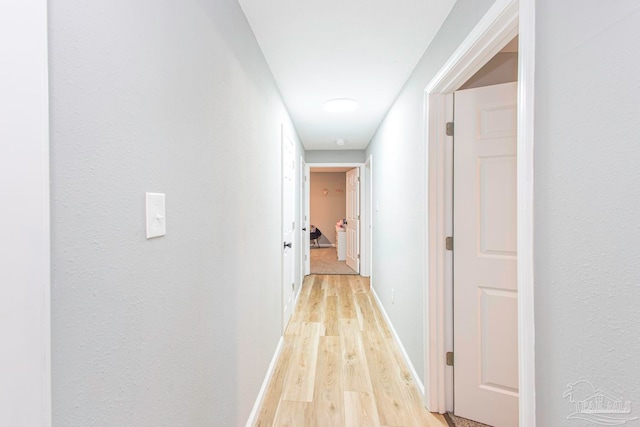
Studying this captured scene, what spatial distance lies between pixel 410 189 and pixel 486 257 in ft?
2.53

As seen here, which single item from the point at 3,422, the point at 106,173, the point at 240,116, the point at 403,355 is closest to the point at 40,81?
the point at 106,173

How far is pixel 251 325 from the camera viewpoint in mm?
1717

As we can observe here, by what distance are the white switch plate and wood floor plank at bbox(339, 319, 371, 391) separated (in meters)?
1.83

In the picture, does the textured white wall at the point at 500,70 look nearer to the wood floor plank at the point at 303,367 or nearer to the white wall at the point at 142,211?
the white wall at the point at 142,211

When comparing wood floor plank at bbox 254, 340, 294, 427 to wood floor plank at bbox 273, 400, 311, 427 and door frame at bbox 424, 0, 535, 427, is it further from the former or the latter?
door frame at bbox 424, 0, 535, 427

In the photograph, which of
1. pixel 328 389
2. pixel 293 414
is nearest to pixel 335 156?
pixel 328 389

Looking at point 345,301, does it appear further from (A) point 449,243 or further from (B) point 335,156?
(B) point 335,156

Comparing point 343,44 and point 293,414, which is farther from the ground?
point 343,44

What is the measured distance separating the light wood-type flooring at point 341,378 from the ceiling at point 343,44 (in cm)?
231

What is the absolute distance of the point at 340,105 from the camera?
289cm

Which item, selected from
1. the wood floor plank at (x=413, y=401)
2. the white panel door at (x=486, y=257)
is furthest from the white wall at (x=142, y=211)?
the white panel door at (x=486, y=257)

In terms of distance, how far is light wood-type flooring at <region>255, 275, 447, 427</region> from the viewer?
70.2 inches

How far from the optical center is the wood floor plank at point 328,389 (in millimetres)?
1777

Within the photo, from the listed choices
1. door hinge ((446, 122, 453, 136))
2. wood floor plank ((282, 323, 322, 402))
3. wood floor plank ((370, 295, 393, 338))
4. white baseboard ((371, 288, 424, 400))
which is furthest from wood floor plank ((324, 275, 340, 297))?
door hinge ((446, 122, 453, 136))
